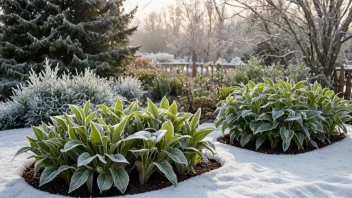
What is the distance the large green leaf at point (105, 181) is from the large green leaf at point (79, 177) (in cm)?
10

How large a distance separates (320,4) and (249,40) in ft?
6.88

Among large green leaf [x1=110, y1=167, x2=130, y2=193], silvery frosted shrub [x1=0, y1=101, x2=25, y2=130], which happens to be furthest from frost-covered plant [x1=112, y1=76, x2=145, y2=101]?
large green leaf [x1=110, y1=167, x2=130, y2=193]

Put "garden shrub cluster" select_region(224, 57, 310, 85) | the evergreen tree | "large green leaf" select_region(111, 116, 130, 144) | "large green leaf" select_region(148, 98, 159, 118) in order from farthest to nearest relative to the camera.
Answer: "garden shrub cluster" select_region(224, 57, 310, 85) → the evergreen tree → "large green leaf" select_region(148, 98, 159, 118) → "large green leaf" select_region(111, 116, 130, 144)

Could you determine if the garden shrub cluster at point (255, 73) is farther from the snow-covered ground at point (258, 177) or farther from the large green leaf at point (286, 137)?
the snow-covered ground at point (258, 177)

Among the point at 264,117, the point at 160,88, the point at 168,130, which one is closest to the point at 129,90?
the point at 160,88

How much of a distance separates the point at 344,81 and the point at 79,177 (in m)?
7.02

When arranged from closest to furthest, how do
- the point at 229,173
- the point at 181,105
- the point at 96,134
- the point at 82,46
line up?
the point at 96,134, the point at 229,173, the point at 181,105, the point at 82,46

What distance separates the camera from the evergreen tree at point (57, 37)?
748 centimetres

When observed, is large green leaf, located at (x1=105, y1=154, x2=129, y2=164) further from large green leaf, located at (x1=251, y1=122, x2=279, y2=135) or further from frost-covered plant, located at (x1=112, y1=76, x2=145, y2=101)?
frost-covered plant, located at (x1=112, y1=76, x2=145, y2=101)

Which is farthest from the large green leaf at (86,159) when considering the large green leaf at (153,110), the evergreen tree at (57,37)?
the evergreen tree at (57,37)

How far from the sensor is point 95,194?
226 cm

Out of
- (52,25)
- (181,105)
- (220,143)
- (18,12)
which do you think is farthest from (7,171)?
(18,12)

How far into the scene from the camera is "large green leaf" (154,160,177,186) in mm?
2301

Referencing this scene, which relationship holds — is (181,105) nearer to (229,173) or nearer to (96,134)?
(229,173)
